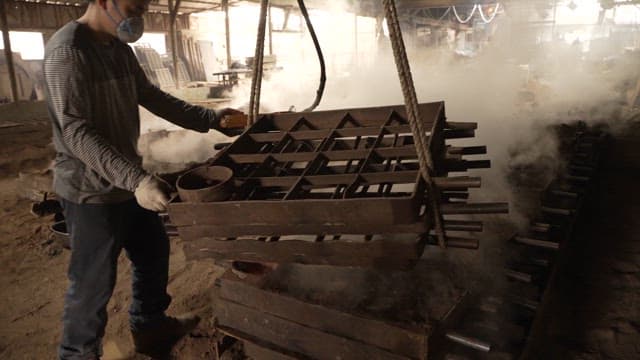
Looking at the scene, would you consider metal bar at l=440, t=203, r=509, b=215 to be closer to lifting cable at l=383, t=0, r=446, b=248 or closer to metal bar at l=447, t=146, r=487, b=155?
lifting cable at l=383, t=0, r=446, b=248

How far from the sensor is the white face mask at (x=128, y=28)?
8.28 feet

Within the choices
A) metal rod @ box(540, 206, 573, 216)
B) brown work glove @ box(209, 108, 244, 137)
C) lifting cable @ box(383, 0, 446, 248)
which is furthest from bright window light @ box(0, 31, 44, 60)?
lifting cable @ box(383, 0, 446, 248)

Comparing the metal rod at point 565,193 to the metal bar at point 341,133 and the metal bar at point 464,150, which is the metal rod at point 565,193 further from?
the metal bar at point 341,133

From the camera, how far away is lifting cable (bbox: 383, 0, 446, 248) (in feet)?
6.51

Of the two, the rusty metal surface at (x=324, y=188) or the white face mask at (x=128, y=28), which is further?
the white face mask at (x=128, y=28)

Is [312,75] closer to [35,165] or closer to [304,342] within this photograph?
[35,165]

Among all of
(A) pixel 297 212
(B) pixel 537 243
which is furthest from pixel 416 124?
(B) pixel 537 243

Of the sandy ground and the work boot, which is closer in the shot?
the work boot

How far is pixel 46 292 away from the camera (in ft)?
13.3

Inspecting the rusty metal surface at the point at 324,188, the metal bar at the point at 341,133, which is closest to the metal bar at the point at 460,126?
the rusty metal surface at the point at 324,188

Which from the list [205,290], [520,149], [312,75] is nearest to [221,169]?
[205,290]

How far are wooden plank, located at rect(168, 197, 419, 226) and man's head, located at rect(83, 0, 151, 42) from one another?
1.17 metres

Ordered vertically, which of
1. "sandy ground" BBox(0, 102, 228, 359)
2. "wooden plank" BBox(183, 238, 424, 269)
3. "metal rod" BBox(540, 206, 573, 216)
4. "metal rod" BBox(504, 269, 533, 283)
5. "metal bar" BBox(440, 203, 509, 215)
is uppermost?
"metal bar" BBox(440, 203, 509, 215)

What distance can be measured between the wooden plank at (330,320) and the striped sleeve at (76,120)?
88 cm
